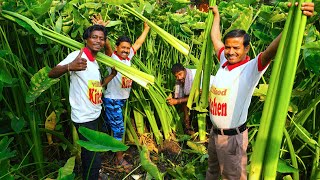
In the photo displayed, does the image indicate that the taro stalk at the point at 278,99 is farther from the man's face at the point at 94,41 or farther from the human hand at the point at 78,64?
the man's face at the point at 94,41

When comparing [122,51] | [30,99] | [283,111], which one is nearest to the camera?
[283,111]

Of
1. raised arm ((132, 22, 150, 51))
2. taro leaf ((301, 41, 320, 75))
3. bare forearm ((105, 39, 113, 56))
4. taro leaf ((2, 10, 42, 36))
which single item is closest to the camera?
taro leaf ((301, 41, 320, 75))

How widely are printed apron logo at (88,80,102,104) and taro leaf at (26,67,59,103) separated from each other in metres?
0.25

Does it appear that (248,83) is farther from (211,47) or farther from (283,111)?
(283,111)

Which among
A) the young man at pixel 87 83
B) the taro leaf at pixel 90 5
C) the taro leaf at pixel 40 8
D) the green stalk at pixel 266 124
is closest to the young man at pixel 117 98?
the taro leaf at pixel 90 5

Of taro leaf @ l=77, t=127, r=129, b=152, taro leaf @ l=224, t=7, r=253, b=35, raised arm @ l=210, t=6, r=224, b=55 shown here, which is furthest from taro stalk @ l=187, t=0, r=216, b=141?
taro leaf @ l=77, t=127, r=129, b=152

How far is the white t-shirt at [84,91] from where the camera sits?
2.12m

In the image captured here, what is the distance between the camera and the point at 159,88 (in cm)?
303

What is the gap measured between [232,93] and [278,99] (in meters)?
0.82

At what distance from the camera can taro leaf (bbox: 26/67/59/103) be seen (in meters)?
2.06

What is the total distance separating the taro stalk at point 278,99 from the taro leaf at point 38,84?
1.47 metres

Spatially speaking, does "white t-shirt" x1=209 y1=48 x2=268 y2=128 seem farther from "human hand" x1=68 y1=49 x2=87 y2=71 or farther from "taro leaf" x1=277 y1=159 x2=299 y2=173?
"human hand" x1=68 y1=49 x2=87 y2=71

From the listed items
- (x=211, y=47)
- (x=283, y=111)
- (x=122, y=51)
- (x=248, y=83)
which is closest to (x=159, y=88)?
(x=122, y=51)

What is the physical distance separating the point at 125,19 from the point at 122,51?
40 centimetres
